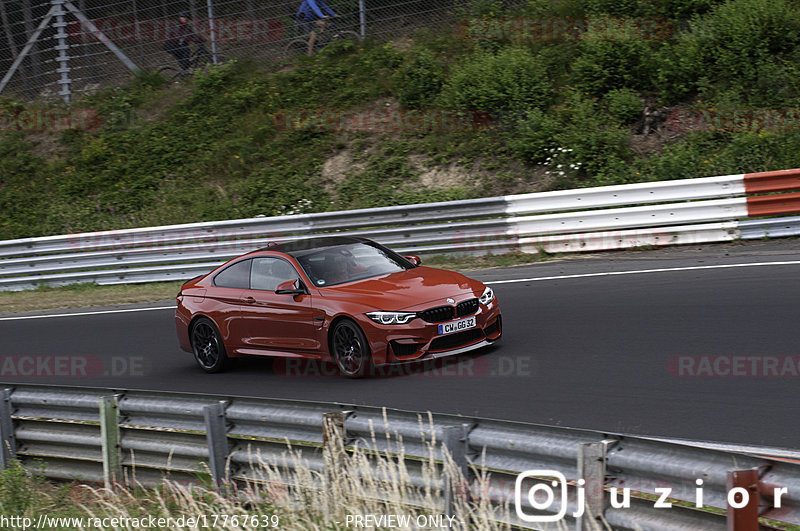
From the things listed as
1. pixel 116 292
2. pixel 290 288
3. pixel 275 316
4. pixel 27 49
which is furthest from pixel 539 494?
pixel 27 49

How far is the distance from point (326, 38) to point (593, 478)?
2212 cm

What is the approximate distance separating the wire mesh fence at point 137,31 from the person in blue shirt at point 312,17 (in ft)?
0.33

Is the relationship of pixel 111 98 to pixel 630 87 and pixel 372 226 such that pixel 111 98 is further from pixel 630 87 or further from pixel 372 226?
pixel 630 87

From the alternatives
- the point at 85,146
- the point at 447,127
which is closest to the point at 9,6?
the point at 85,146

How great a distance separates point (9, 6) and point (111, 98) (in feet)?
14.6

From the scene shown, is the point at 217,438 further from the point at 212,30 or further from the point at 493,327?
the point at 212,30

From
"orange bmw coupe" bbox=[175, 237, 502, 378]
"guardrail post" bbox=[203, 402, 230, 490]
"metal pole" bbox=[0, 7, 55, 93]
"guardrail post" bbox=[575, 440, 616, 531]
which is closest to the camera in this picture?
"guardrail post" bbox=[575, 440, 616, 531]

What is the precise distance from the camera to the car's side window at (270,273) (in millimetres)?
10453

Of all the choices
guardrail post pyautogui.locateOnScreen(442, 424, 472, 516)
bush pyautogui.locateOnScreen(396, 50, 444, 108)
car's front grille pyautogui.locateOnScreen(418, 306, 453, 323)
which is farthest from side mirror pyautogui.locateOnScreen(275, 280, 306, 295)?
bush pyautogui.locateOnScreen(396, 50, 444, 108)

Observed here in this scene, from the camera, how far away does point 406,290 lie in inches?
377

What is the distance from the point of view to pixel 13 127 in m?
27.9

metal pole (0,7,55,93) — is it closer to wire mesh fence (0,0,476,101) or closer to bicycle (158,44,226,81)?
wire mesh fence (0,0,476,101)

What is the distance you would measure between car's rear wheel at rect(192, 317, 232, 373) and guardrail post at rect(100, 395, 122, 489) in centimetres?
355

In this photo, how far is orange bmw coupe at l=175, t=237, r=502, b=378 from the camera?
9.25m
